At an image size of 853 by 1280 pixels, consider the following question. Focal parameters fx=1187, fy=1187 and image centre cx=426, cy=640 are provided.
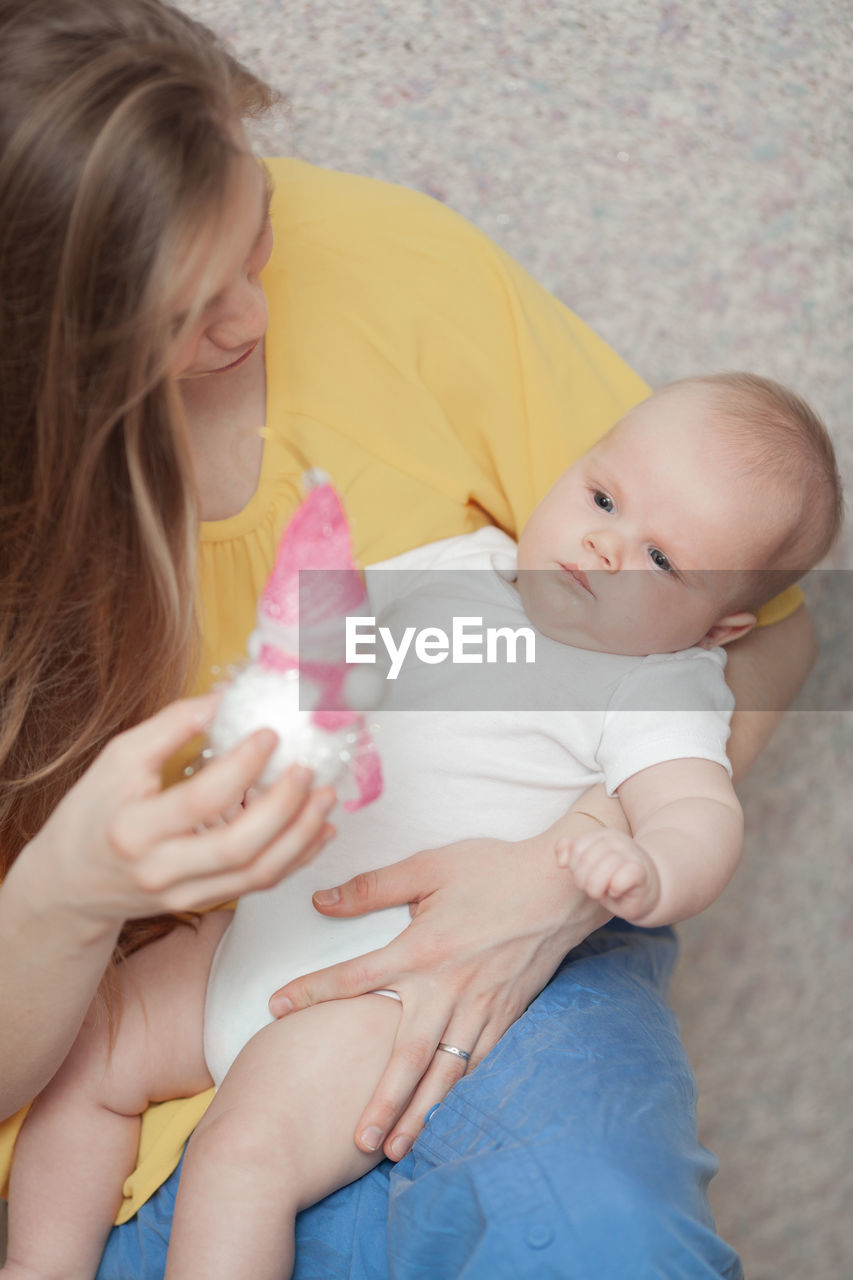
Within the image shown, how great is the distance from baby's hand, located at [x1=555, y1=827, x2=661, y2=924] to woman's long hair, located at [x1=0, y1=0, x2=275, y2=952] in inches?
14.5

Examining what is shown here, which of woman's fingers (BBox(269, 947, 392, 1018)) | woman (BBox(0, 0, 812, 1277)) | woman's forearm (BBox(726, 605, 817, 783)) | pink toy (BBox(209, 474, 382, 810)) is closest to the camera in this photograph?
woman (BBox(0, 0, 812, 1277))

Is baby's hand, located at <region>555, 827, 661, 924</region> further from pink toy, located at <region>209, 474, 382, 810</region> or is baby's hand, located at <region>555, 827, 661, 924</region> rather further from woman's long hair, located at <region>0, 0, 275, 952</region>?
woman's long hair, located at <region>0, 0, 275, 952</region>

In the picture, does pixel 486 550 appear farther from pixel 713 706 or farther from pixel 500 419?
pixel 713 706

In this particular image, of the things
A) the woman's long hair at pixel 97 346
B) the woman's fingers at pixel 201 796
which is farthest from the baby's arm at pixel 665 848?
the woman's long hair at pixel 97 346

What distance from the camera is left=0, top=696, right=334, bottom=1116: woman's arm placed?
67 cm

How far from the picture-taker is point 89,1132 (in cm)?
106

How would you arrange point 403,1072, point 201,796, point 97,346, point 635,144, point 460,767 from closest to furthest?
point 201,796, point 97,346, point 403,1072, point 460,767, point 635,144

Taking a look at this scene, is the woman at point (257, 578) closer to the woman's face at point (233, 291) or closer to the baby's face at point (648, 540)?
the woman's face at point (233, 291)

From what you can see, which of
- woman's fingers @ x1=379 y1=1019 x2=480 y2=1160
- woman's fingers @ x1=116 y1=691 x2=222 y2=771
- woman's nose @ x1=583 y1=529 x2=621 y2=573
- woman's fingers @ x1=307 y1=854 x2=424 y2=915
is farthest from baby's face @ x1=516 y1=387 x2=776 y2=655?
woman's fingers @ x1=116 y1=691 x2=222 y2=771

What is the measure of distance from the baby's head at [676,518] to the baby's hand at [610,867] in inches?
11.1

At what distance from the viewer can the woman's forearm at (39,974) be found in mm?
795

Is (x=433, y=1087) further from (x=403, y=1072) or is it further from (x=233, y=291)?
(x=233, y=291)

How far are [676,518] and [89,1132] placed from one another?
29.9 inches

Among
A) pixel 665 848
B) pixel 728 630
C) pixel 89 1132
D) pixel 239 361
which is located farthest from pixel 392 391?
pixel 89 1132
